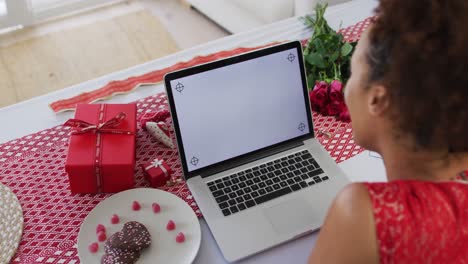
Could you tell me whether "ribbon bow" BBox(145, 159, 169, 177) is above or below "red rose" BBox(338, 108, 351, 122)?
above

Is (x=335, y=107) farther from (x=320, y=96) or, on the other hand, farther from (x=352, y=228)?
(x=352, y=228)

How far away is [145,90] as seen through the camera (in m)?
1.37

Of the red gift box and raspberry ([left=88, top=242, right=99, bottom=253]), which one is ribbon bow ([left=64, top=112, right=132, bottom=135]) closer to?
the red gift box

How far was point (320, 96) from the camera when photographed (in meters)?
1.27

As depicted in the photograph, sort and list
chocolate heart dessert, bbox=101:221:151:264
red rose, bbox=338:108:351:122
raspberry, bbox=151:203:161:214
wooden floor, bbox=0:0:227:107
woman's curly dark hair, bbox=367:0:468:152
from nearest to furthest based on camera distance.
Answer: woman's curly dark hair, bbox=367:0:468:152
chocolate heart dessert, bbox=101:221:151:264
raspberry, bbox=151:203:161:214
red rose, bbox=338:108:351:122
wooden floor, bbox=0:0:227:107

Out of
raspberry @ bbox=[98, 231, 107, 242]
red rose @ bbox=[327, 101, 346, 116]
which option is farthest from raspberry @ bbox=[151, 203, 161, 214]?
red rose @ bbox=[327, 101, 346, 116]

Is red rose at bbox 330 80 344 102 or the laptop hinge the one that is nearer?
the laptop hinge

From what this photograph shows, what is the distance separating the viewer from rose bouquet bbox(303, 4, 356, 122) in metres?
1.28

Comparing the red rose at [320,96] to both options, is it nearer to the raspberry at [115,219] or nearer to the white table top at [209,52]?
the white table top at [209,52]

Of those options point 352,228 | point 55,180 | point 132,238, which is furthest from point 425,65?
point 55,180

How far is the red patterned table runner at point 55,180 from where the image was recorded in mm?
993

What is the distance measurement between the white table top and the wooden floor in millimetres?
1219

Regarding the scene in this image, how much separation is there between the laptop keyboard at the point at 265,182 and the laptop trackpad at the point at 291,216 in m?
0.03

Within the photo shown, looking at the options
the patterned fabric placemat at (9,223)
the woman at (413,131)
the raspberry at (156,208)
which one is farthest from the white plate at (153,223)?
the woman at (413,131)
